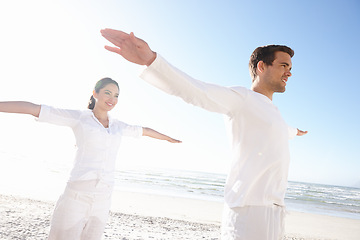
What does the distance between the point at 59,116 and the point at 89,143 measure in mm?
398

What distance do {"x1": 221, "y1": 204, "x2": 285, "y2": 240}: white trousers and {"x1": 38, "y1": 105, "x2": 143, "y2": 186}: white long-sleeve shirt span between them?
1704 millimetres

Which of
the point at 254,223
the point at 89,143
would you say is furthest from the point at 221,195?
the point at 254,223

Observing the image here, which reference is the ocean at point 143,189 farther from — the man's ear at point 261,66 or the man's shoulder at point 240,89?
the man's shoulder at point 240,89

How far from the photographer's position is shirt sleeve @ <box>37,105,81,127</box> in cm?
265

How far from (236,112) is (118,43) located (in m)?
0.72

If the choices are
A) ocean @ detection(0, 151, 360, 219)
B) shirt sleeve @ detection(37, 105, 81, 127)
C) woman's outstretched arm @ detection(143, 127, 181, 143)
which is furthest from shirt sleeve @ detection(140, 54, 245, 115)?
ocean @ detection(0, 151, 360, 219)

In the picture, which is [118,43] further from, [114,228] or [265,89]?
[114,228]

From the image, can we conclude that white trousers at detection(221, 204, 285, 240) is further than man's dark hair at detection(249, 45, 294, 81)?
No

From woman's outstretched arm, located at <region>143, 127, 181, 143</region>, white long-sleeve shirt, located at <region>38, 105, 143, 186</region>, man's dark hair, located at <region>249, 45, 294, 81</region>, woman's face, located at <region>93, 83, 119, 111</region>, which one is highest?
man's dark hair, located at <region>249, 45, 294, 81</region>

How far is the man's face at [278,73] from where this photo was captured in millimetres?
1778

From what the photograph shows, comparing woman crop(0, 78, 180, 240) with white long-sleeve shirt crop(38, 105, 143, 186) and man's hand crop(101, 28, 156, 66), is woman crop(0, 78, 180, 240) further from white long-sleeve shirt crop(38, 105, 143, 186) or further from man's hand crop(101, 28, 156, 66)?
man's hand crop(101, 28, 156, 66)

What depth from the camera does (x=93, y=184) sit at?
9.09ft

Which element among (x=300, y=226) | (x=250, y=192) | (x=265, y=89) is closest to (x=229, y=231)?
(x=250, y=192)

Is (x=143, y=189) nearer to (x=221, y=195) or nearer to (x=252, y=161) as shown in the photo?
(x=221, y=195)
